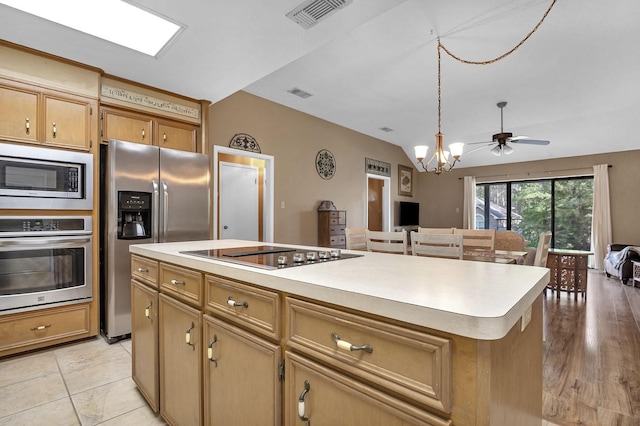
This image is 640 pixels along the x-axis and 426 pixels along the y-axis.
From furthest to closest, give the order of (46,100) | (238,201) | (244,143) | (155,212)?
(238,201) → (244,143) → (155,212) → (46,100)

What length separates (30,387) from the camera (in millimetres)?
2004

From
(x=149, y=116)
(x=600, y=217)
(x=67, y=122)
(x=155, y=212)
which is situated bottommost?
(x=600, y=217)

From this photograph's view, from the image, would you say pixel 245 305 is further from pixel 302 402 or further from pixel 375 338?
pixel 375 338

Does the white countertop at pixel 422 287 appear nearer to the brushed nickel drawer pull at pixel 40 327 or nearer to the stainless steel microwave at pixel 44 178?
the stainless steel microwave at pixel 44 178

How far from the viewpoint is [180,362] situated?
140 centimetres

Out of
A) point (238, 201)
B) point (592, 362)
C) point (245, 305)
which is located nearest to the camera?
point (245, 305)

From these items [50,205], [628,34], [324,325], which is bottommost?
[324,325]

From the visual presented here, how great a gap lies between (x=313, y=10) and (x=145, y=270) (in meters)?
2.04

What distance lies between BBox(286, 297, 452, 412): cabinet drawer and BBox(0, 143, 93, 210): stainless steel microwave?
8.71 ft

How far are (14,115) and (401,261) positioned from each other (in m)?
3.09

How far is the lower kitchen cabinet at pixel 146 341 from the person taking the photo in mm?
1606

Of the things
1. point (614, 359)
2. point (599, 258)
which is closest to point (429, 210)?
point (599, 258)

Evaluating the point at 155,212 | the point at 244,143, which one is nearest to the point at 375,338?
the point at 155,212

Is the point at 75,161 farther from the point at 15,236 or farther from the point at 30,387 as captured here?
the point at 30,387
